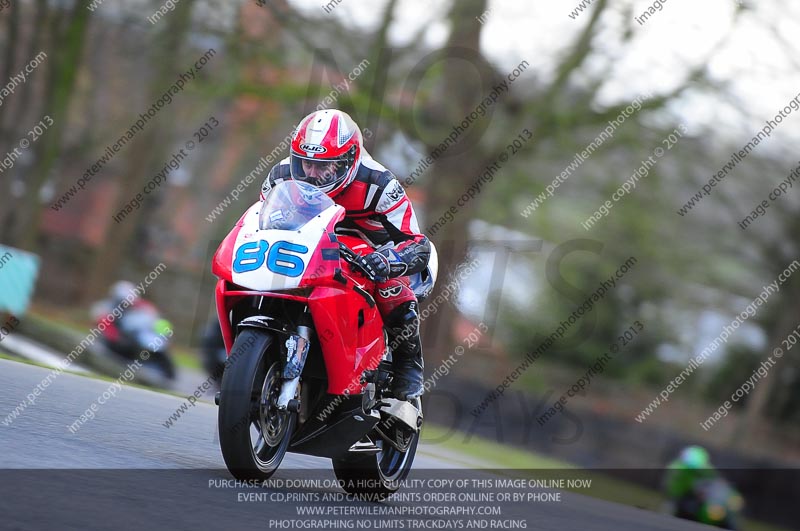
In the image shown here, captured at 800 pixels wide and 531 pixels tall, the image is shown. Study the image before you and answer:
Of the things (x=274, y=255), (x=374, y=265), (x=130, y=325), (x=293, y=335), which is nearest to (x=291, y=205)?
(x=274, y=255)

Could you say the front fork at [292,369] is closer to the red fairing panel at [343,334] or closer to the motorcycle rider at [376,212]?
the red fairing panel at [343,334]

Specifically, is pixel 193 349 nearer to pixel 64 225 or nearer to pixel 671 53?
pixel 671 53

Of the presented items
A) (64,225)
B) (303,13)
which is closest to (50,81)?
Result: (303,13)

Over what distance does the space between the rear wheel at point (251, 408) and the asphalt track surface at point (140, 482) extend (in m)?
0.14

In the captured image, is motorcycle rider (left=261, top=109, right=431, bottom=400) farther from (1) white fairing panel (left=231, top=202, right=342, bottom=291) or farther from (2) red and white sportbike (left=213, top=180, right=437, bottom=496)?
(1) white fairing panel (left=231, top=202, right=342, bottom=291)

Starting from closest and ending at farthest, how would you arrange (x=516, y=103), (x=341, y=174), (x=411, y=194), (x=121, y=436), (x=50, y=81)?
(x=341, y=174), (x=121, y=436), (x=516, y=103), (x=50, y=81), (x=411, y=194)

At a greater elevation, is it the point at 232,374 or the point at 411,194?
the point at 232,374

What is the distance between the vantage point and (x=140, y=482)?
15.7 feet

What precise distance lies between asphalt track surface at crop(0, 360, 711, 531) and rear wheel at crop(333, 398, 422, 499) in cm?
10

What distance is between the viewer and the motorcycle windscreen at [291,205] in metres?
5.44

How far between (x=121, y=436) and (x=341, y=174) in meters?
1.83

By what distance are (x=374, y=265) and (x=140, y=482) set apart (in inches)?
60.1

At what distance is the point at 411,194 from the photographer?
25.9 metres

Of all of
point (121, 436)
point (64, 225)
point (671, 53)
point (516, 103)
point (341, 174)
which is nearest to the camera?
point (341, 174)
